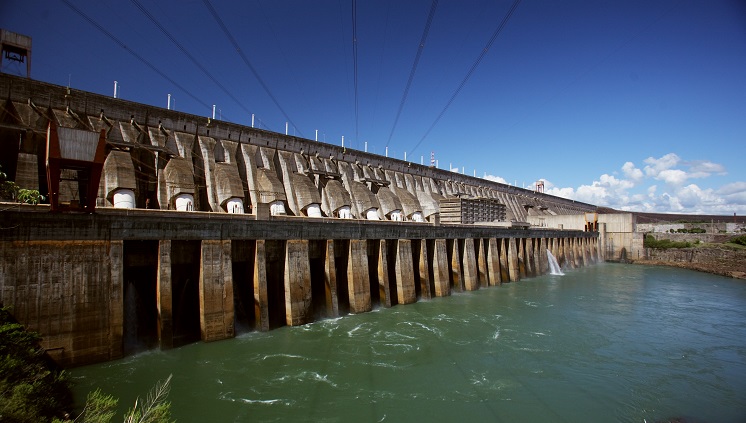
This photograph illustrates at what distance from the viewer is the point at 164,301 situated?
13469 millimetres

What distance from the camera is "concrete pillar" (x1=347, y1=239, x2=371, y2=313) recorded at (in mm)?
19594

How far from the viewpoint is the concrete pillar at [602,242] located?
58219mm

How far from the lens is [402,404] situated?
10430 mm

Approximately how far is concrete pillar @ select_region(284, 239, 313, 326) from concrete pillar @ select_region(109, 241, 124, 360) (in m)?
6.52

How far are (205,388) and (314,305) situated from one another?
8.28 meters

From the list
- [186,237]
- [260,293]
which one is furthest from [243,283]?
[186,237]

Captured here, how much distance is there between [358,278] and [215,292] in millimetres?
7691

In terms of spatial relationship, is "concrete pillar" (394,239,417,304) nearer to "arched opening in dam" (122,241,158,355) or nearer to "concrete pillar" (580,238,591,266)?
"arched opening in dam" (122,241,158,355)

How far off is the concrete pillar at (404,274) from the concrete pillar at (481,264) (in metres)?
9.60

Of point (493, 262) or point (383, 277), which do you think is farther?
point (493, 262)

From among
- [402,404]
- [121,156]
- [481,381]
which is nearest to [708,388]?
[481,381]

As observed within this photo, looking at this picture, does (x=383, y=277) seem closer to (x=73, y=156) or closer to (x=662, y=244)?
(x=73, y=156)

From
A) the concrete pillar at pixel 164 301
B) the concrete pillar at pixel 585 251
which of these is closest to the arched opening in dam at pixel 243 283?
the concrete pillar at pixel 164 301

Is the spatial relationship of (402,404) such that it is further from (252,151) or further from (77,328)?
(252,151)
